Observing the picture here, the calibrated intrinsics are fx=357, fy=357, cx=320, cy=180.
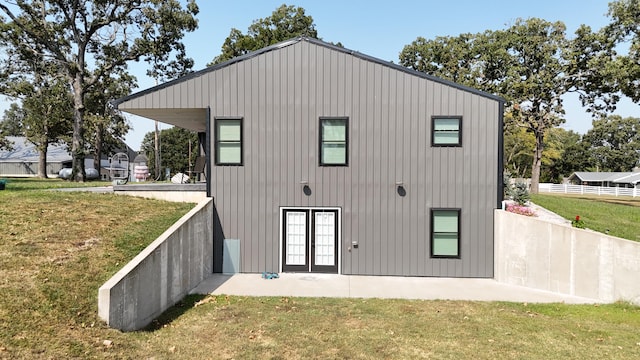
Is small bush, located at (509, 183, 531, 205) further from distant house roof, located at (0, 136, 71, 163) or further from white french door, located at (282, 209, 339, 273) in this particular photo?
distant house roof, located at (0, 136, 71, 163)

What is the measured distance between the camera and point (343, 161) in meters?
10.5

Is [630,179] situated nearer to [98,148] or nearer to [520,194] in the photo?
[520,194]

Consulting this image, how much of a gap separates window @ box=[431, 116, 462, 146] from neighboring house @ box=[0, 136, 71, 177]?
48.8 metres

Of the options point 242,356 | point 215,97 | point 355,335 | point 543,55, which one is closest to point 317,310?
point 355,335

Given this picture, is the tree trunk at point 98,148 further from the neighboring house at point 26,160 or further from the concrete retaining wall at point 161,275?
the concrete retaining wall at point 161,275

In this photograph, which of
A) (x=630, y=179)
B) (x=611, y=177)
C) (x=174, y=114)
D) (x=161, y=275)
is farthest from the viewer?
(x=611, y=177)

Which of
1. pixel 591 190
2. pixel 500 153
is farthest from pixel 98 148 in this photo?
pixel 591 190

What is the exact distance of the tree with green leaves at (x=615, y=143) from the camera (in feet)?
216

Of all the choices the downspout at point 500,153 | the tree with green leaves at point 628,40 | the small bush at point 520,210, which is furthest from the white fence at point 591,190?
the downspout at point 500,153

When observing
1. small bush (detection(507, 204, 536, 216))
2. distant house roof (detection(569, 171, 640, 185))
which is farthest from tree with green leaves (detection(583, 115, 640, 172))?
small bush (detection(507, 204, 536, 216))

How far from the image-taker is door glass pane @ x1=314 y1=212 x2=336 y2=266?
34.5 ft

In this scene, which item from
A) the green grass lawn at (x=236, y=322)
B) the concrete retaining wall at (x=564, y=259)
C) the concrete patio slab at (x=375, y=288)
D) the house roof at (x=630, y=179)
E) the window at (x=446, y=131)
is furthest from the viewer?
the house roof at (x=630, y=179)

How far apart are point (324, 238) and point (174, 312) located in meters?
4.60

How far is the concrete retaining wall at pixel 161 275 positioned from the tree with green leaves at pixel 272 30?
85.2 feet
